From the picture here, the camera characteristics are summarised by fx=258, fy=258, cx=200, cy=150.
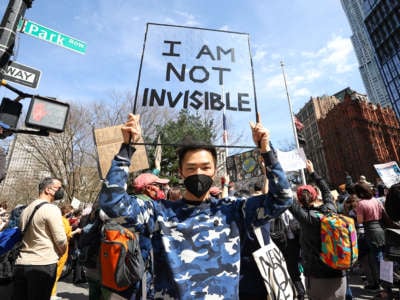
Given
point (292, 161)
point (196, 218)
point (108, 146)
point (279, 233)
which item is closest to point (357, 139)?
point (292, 161)

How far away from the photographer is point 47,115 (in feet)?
12.9

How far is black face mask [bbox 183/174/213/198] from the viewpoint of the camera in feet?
5.66

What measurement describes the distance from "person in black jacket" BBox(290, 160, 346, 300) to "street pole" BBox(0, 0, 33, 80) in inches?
174

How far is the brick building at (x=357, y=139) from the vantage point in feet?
173

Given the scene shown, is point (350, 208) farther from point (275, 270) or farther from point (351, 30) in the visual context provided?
point (351, 30)

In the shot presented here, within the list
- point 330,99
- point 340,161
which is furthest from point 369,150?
point 330,99

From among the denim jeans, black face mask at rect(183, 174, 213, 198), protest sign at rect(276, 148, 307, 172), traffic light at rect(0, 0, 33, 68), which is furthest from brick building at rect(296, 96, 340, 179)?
black face mask at rect(183, 174, 213, 198)

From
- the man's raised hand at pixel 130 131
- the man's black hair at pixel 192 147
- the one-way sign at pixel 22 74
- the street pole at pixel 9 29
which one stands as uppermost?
the street pole at pixel 9 29

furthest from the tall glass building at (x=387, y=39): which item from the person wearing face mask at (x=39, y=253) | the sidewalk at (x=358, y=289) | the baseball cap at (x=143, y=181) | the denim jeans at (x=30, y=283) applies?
the denim jeans at (x=30, y=283)

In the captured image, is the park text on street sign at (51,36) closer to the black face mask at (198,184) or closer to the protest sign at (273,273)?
the black face mask at (198,184)

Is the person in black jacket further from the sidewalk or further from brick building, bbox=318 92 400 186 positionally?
brick building, bbox=318 92 400 186

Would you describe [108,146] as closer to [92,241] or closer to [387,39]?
[92,241]

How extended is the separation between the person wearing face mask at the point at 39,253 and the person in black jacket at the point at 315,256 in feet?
9.72

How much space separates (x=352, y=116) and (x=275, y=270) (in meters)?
63.8
